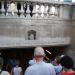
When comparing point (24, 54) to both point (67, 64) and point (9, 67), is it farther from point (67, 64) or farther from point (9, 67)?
point (67, 64)

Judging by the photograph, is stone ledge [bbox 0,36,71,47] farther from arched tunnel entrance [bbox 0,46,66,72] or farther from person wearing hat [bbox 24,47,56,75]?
person wearing hat [bbox 24,47,56,75]

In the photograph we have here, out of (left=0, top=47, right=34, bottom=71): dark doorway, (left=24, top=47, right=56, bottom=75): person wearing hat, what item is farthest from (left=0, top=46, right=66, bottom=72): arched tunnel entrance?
(left=24, top=47, right=56, bottom=75): person wearing hat

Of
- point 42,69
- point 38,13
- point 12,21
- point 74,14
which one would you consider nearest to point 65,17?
point 74,14

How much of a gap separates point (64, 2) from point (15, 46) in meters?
1.87

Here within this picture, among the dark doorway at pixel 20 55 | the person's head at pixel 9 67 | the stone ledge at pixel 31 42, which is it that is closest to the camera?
the stone ledge at pixel 31 42

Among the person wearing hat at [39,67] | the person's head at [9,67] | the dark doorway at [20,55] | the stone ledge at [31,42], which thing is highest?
the person wearing hat at [39,67]

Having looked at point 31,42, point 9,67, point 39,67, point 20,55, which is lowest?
point 9,67

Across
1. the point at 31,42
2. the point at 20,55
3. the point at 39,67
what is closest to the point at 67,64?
the point at 39,67

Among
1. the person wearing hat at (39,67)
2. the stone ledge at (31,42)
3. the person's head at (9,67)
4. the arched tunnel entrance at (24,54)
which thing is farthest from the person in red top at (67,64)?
the arched tunnel entrance at (24,54)

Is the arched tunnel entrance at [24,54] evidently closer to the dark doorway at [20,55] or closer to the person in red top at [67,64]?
the dark doorway at [20,55]

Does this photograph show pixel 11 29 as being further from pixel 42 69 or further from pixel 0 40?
pixel 42 69

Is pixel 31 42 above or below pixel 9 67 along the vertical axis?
above

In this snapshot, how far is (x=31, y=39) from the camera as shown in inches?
383

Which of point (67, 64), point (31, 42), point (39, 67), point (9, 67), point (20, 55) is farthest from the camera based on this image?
point (20, 55)
